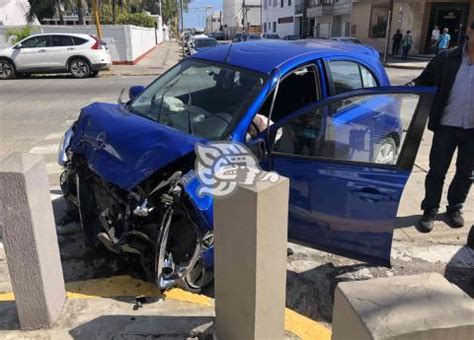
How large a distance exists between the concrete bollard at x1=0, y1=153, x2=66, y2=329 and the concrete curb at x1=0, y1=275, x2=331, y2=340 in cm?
38

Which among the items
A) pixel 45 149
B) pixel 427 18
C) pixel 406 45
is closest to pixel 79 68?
pixel 45 149

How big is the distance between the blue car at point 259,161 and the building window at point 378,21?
1288 inches

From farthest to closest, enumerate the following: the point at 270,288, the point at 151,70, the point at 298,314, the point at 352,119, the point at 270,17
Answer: the point at 270,17 < the point at 151,70 < the point at 352,119 < the point at 298,314 < the point at 270,288

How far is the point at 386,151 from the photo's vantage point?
3273 mm

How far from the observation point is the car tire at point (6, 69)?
16406 millimetres

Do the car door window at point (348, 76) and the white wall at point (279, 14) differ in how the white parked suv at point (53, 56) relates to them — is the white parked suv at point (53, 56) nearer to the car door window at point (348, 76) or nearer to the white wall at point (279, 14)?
the car door window at point (348, 76)

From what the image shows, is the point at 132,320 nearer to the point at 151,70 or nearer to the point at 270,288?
the point at 270,288

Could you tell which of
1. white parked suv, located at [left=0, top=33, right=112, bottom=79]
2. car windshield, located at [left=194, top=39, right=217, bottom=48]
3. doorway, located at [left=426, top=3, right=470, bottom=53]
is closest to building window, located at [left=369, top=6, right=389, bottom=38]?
doorway, located at [left=426, top=3, right=470, bottom=53]

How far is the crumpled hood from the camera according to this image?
10.2 feet

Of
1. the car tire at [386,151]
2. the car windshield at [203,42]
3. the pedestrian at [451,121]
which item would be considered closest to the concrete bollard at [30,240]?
the car tire at [386,151]

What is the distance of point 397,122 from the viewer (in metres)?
3.32

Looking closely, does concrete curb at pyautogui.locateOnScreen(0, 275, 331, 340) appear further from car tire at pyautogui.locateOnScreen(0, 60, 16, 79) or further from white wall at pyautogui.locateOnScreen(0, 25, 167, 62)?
white wall at pyautogui.locateOnScreen(0, 25, 167, 62)

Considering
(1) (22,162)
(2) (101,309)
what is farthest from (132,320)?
(1) (22,162)

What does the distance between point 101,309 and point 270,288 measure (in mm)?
1242
